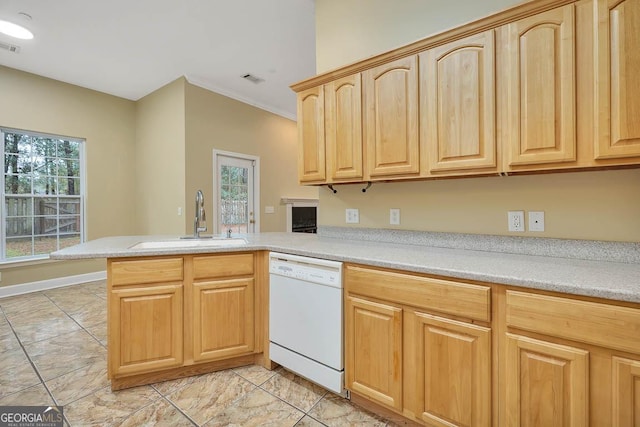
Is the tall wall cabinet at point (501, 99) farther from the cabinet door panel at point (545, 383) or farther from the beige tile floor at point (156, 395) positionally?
the beige tile floor at point (156, 395)

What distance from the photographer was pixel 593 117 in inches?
52.1

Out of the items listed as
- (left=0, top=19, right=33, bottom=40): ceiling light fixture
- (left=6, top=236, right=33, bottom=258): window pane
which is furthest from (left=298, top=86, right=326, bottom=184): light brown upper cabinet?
(left=6, top=236, right=33, bottom=258): window pane

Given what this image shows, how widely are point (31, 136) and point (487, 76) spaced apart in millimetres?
5365

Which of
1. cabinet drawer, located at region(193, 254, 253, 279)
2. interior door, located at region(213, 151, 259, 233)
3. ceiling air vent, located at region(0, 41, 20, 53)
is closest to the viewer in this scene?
cabinet drawer, located at region(193, 254, 253, 279)

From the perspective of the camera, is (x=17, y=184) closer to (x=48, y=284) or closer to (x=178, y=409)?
(x=48, y=284)

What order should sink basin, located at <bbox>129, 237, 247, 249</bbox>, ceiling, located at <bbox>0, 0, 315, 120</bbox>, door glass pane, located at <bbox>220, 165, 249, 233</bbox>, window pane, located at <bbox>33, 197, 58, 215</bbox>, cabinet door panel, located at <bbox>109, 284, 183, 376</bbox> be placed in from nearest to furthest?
cabinet door panel, located at <bbox>109, 284, 183, 376</bbox> → sink basin, located at <bbox>129, 237, 247, 249</bbox> → ceiling, located at <bbox>0, 0, 315, 120</bbox> → window pane, located at <bbox>33, 197, 58, 215</bbox> → door glass pane, located at <bbox>220, 165, 249, 233</bbox>

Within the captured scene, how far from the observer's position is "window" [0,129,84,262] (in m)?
3.88

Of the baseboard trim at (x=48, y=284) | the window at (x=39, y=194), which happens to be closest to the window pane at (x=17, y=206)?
the window at (x=39, y=194)

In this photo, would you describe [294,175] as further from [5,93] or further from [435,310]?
[435,310]

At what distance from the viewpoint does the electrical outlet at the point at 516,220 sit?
67.6 inches

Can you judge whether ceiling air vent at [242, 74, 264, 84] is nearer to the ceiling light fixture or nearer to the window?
the ceiling light fixture

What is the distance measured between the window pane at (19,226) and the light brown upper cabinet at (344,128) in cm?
434

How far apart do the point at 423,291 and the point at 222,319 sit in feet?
4.43

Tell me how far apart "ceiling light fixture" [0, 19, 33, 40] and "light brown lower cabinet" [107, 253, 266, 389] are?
2892 mm
